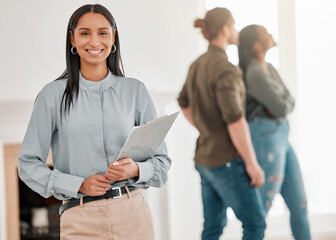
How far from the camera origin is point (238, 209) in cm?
155

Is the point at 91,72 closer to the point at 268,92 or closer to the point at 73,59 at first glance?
the point at 73,59

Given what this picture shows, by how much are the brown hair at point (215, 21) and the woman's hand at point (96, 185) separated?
563 mm

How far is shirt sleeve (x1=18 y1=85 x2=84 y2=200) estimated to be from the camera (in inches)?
60.5

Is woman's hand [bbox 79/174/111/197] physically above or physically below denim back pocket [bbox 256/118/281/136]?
below

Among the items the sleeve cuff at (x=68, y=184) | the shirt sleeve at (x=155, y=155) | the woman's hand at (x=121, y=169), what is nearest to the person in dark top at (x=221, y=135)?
the shirt sleeve at (x=155, y=155)

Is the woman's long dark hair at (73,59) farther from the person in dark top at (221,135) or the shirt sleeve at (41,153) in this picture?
the person in dark top at (221,135)

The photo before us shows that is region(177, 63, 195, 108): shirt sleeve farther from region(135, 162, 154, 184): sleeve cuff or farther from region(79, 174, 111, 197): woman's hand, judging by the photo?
region(79, 174, 111, 197): woman's hand

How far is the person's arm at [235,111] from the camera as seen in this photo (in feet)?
4.91

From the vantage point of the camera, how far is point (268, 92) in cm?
153

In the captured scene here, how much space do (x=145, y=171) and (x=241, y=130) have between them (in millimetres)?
334

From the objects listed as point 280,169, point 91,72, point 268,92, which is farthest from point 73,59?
point 280,169

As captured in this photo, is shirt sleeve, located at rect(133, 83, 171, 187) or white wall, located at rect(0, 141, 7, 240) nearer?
shirt sleeve, located at rect(133, 83, 171, 187)

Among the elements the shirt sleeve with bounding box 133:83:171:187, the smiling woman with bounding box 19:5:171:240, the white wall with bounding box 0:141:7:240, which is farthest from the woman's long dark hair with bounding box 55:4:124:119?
the white wall with bounding box 0:141:7:240

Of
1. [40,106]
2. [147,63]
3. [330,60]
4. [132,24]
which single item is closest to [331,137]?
[330,60]
